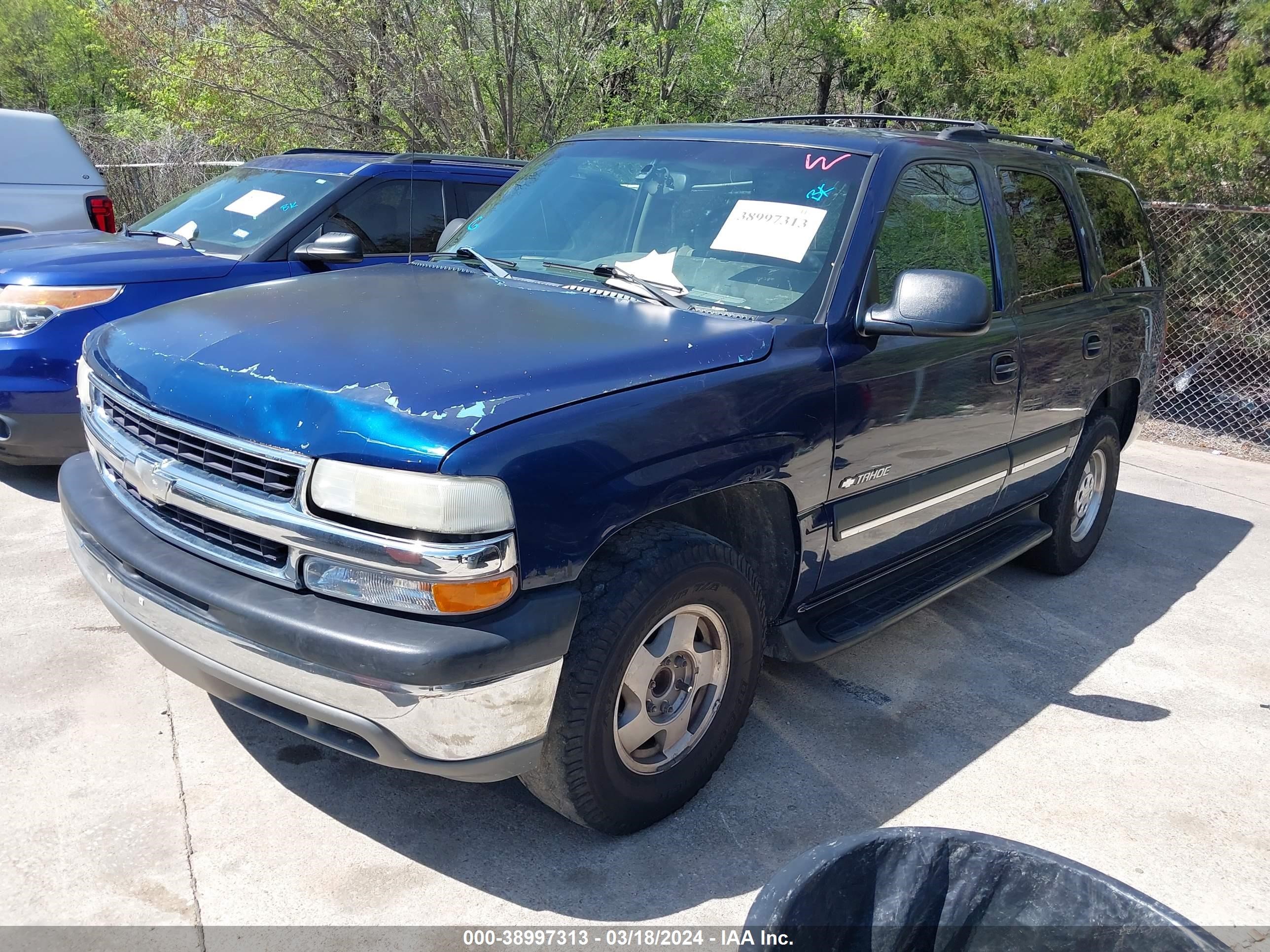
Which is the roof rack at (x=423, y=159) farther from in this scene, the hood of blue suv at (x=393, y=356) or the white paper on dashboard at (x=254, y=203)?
the hood of blue suv at (x=393, y=356)

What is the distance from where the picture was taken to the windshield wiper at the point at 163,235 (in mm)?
5953

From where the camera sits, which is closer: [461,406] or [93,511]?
[461,406]

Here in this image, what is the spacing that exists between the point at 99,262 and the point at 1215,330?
321 inches

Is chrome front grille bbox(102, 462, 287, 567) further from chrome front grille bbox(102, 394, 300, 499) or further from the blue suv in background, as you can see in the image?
the blue suv in background

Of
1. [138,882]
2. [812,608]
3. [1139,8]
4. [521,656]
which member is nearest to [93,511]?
[138,882]

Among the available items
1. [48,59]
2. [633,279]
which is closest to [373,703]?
[633,279]

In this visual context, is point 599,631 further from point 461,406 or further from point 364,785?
point 364,785

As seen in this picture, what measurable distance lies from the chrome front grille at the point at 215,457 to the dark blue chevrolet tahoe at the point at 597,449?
0.01 metres

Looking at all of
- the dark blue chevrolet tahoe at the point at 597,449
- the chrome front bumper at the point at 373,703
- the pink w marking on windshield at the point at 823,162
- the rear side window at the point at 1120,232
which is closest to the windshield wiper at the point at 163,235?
the dark blue chevrolet tahoe at the point at 597,449

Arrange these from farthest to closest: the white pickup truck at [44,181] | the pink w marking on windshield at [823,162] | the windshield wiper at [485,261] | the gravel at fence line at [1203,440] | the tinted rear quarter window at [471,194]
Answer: the gravel at fence line at [1203,440] < the white pickup truck at [44,181] < the tinted rear quarter window at [471,194] < the windshield wiper at [485,261] < the pink w marking on windshield at [823,162]

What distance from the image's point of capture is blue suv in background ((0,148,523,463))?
195 inches

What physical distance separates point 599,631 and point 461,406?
642 millimetres

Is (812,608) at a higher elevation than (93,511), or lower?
lower

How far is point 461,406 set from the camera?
2398mm
